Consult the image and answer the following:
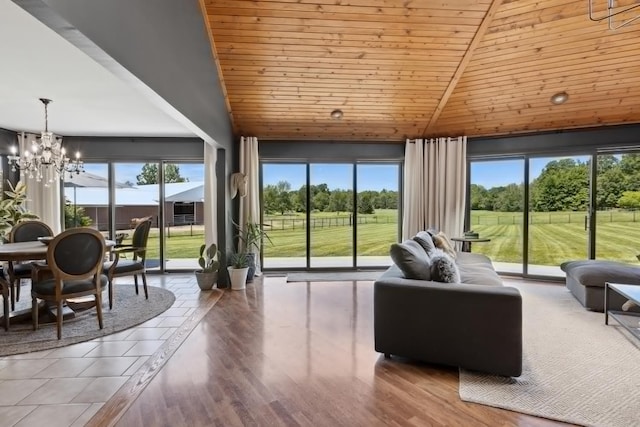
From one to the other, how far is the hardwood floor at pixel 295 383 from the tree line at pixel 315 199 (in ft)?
8.78

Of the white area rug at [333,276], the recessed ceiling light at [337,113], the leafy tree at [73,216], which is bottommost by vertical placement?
the white area rug at [333,276]

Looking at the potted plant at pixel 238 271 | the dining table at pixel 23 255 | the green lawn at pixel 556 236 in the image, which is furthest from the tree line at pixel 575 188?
the dining table at pixel 23 255

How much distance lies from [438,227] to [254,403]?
14.5 feet

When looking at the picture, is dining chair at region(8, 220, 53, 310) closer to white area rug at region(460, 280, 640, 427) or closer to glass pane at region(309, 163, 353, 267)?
glass pane at region(309, 163, 353, 267)

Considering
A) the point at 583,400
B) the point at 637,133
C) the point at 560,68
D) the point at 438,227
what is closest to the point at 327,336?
the point at 583,400

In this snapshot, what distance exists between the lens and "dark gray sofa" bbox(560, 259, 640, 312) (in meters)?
3.66

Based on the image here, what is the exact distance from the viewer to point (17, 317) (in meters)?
3.57

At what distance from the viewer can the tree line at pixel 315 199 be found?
6043 millimetres

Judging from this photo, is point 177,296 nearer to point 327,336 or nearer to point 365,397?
point 327,336

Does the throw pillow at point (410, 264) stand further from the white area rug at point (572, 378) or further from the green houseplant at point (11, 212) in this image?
the green houseplant at point (11, 212)

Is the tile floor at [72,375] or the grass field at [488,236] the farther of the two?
the grass field at [488,236]

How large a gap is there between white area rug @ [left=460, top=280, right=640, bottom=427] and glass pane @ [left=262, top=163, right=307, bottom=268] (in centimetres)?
372

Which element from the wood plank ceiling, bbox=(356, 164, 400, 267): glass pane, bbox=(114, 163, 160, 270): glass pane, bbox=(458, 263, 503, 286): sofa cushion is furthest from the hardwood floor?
the wood plank ceiling

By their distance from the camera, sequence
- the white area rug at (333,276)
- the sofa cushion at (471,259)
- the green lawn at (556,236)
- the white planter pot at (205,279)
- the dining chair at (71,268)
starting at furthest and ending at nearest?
the white area rug at (333,276) < the green lawn at (556,236) < the white planter pot at (205,279) < the sofa cushion at (471,259) < the dining chair at (71,268)
